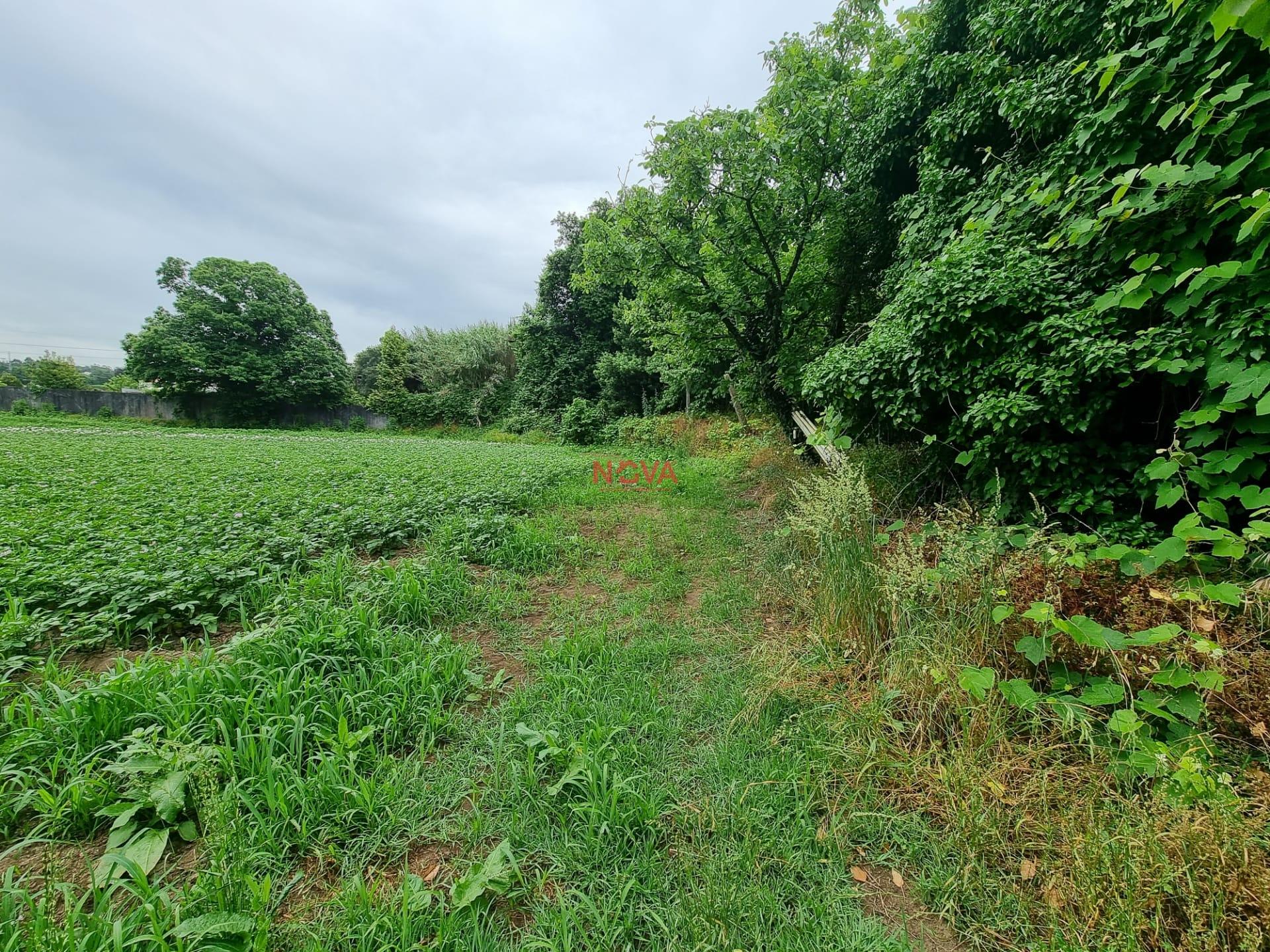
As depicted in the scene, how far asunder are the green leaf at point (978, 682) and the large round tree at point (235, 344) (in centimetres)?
2371

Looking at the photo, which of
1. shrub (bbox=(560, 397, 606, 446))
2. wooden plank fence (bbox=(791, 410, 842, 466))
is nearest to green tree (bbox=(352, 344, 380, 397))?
shrub (bbox=(560, 397, 606, 446))

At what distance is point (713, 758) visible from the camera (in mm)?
1577

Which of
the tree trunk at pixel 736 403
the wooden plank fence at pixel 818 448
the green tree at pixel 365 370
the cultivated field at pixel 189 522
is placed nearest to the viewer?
the cultivated field at pixel 189 522

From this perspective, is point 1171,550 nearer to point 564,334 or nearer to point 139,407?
point 564,334

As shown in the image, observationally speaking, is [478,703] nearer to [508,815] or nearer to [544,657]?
[544,657]

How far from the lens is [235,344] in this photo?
17953 millimetres

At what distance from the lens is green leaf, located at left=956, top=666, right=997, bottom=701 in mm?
1441

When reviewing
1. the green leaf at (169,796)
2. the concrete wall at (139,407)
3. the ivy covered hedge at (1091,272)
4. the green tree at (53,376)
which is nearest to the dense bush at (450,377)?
the concrete wall at (139,407)

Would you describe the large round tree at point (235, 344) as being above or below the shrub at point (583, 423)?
above

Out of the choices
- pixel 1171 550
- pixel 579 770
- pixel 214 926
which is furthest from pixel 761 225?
pixel 214 926

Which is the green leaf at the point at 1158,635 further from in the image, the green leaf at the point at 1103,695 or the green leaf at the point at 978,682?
the green leaf at the point at 978,682

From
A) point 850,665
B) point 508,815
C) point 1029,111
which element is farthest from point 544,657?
point 1029,111

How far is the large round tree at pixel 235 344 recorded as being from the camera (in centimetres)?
1703

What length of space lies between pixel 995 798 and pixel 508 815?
1522mm
